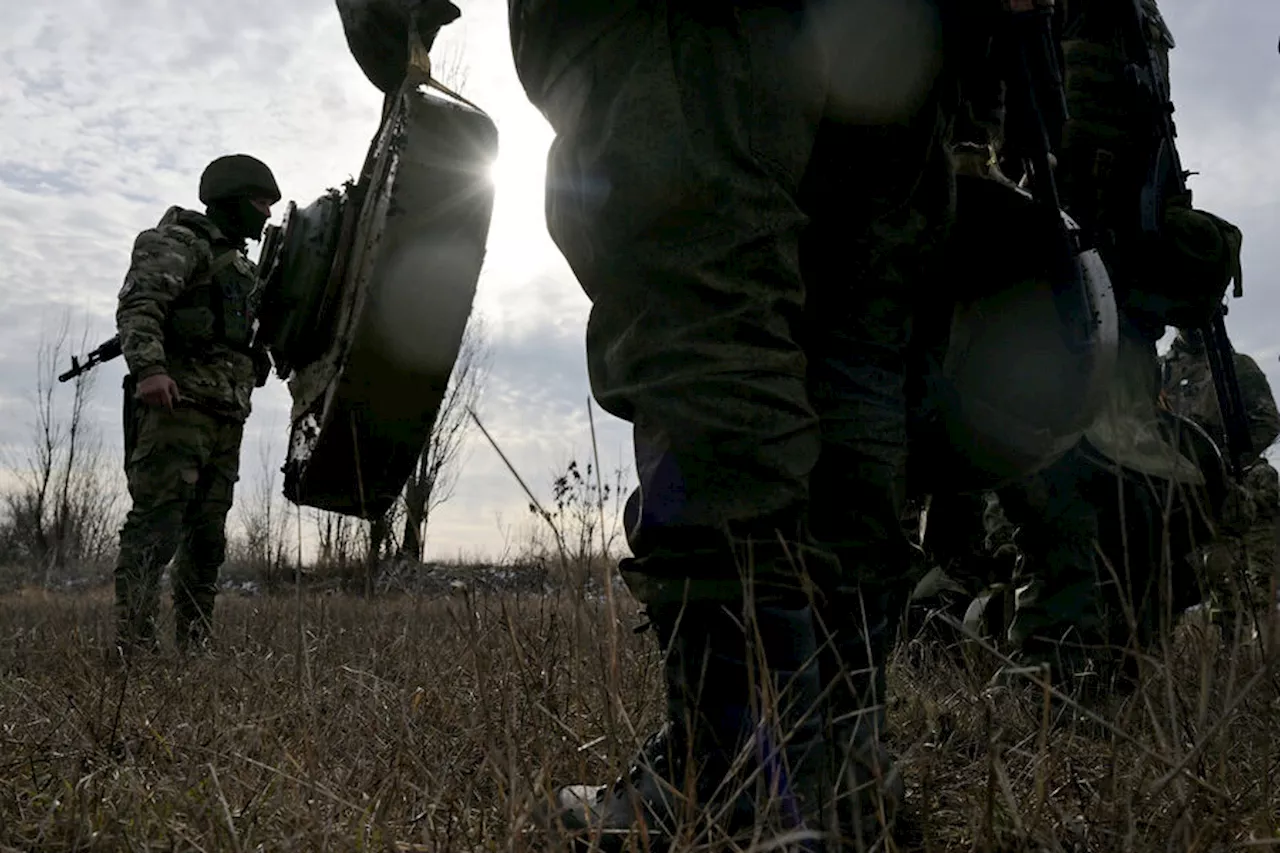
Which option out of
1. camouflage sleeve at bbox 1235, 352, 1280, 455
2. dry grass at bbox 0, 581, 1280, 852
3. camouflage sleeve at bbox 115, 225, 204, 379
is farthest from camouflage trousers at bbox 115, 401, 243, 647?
camouflage sleeve at bbox 1235, 352, 1280, 455

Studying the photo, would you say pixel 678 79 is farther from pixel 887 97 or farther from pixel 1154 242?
pixel 1154 242

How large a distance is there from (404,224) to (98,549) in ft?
90.9

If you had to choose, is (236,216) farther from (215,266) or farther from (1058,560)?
(1058,560)

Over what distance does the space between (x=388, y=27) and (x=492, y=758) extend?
1.06m

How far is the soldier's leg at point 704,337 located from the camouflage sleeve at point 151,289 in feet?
11.2

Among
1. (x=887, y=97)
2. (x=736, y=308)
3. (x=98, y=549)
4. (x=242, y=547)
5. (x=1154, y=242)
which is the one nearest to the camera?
(x=736, y=308)

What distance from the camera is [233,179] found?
453 centimetres

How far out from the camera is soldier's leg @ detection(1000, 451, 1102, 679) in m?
2.27

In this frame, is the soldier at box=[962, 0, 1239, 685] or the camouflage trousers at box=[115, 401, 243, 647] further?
the camouflage trousers at box=[115, 401, 243, 647]

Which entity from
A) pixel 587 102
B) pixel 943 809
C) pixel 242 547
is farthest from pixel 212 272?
pixel 242 547

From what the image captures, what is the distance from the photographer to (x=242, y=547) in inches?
827

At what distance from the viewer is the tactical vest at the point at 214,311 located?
420cm

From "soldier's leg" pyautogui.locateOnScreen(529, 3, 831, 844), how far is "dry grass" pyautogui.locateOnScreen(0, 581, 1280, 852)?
3.8 inches

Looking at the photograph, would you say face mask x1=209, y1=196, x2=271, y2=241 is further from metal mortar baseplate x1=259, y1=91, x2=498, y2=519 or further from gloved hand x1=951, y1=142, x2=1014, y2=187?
gloved hand x1=951, y1=142, x2=1014, y2=187
